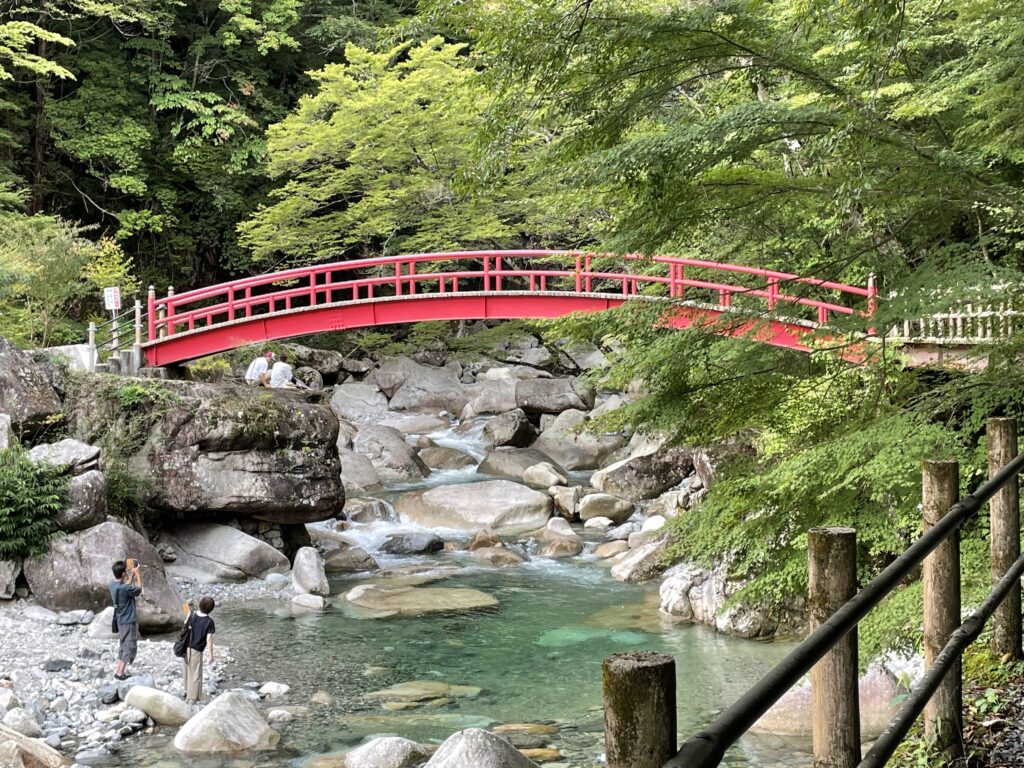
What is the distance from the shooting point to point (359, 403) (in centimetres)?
2456

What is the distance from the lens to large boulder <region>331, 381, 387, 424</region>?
24.1 metres

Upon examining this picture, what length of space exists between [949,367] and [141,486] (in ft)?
36.0

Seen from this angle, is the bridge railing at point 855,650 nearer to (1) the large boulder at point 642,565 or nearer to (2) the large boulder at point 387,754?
(2) the large boulder at point 387,754

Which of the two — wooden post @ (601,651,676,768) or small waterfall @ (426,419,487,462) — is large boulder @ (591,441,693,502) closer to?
small waterfall @ (426,419,487,462)

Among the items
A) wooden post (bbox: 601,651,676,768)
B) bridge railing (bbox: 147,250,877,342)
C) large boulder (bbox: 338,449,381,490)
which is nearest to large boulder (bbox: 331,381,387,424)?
bridge railing (bbox: 147,250,877,342)

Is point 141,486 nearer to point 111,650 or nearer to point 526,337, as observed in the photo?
point 111,650

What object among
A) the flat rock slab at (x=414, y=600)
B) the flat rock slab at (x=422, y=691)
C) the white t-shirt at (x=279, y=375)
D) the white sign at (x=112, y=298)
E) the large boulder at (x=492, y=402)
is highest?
the white sign at (x=112, y=298)

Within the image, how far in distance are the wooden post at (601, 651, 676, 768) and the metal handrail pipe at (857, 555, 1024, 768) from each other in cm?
85

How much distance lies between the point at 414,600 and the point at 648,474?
6.64 metres

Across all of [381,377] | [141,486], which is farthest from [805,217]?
[381,377]

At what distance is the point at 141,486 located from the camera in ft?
45.9

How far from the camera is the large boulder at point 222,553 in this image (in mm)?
13844

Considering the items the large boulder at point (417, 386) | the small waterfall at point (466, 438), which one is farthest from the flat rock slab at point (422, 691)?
the large boulder at point (417, 386)

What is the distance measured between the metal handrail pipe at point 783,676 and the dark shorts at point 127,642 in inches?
347
